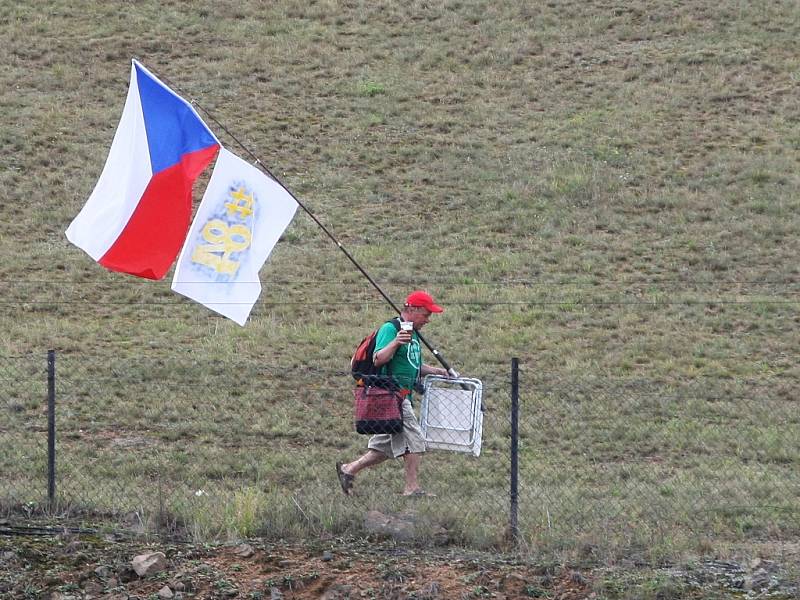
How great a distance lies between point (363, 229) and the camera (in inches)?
686

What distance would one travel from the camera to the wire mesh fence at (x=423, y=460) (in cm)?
816

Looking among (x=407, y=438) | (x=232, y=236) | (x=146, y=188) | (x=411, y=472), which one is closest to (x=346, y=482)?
(x=411, y=472)

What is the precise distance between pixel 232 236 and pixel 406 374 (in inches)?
61.1

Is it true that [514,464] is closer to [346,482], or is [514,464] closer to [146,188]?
[346,482]

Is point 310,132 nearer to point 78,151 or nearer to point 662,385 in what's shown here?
point 78,151

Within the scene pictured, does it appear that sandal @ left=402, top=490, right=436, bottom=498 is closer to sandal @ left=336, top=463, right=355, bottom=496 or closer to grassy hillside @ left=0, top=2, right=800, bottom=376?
sandal @ left=336, top=463, right=355, bottom=496

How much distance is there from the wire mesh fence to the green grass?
0.04m

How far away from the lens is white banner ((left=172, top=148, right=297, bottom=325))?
785cm

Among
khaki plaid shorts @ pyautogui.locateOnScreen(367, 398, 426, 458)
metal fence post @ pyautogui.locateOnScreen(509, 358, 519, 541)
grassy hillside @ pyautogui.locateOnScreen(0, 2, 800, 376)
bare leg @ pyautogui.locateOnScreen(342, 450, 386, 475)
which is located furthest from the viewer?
grassy hillside @ pyautogui.locateOnScreen(0, 2, 800, 376)

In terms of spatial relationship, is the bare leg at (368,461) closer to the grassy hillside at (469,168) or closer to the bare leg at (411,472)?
the bare leg at (411,472)

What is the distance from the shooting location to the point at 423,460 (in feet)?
32.8

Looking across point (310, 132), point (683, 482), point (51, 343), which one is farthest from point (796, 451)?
point (310, 132)

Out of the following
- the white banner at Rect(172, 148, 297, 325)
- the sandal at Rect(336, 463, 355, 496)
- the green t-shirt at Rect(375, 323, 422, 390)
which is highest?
the white banner at Rect(172, 148, 297, 325)

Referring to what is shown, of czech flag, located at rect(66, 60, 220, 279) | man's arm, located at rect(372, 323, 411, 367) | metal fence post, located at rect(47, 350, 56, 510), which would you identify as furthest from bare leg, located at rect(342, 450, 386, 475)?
metal fence post, located at rect(47, 350, 56, 510)
